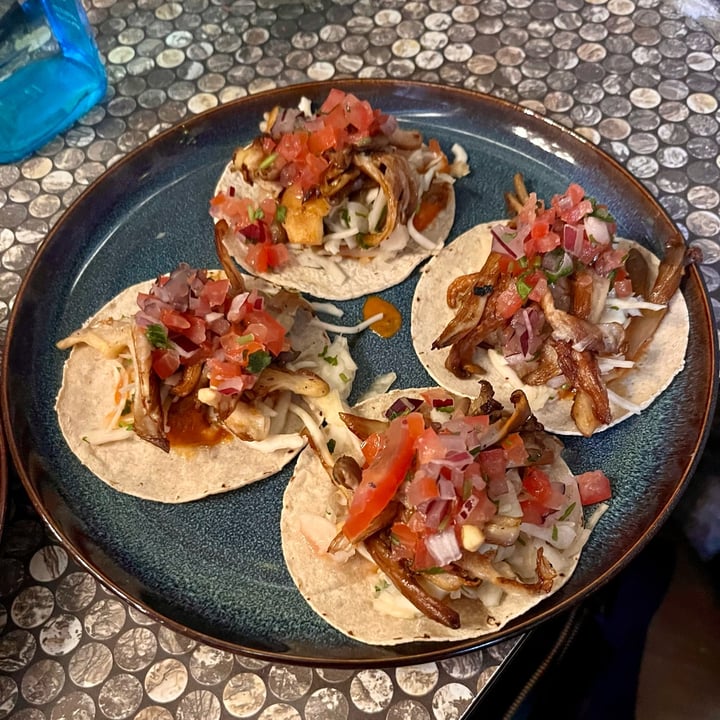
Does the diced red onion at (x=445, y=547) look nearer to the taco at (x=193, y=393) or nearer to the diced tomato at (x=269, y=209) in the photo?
the taco at (x=193, y=393)

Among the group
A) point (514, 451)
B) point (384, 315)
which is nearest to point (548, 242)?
point (384, 315)

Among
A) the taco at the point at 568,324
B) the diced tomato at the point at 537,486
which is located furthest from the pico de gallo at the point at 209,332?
the diced tomato at the point at 537,486

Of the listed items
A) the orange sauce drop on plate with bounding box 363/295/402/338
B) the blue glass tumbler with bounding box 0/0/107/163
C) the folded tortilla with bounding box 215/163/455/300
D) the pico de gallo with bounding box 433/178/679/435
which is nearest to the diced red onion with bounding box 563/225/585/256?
the pico de gallo with bounding box 433/178/679/435

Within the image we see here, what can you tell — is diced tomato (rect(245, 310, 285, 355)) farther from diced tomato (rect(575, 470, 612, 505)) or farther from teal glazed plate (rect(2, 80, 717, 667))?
diced tomato (rect(575, 470, 612, 505))

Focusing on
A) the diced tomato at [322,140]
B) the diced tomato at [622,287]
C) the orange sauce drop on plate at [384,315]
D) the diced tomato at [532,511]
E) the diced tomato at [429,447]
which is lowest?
the diced tomato at [532,511]

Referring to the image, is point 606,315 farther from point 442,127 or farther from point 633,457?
point 442,127

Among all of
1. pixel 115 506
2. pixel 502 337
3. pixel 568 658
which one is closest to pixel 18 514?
pixel 115 506

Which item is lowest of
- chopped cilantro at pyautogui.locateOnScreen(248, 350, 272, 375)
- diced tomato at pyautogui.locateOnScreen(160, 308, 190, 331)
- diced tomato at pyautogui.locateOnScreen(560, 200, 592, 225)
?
chopped cilantro at pyautogui.locateOnScreen(248, 350, 272, 375)

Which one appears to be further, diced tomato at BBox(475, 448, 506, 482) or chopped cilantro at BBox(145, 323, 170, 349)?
chopped cilantro at BBox(145, 323, 170, 349)

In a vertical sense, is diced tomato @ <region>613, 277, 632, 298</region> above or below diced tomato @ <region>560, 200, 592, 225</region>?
below
